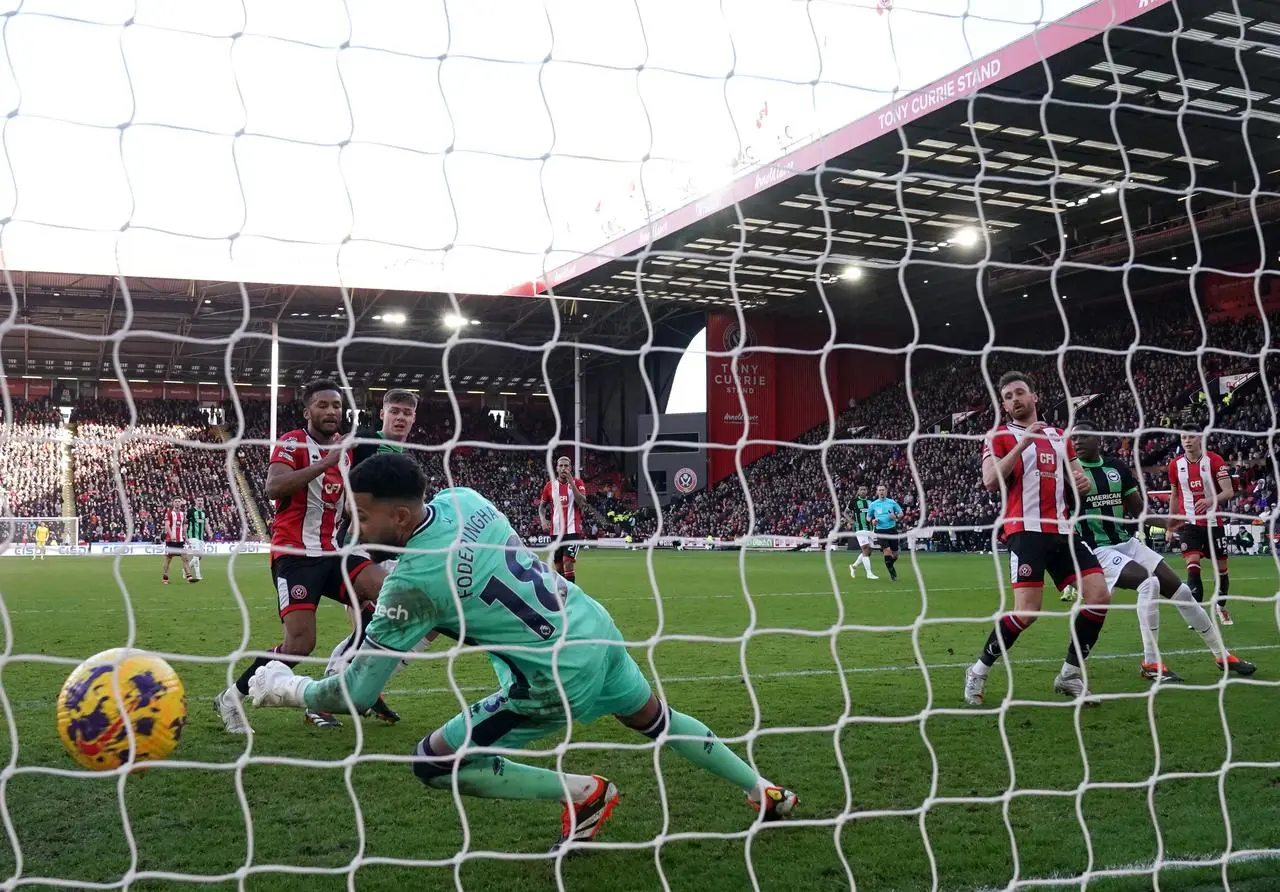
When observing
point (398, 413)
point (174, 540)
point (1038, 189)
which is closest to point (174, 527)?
point (174, 540)

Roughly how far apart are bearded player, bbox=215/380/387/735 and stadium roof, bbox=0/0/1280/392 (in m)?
2.15

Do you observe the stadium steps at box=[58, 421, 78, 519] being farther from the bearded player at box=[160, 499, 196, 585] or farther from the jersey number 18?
the jersey number 18

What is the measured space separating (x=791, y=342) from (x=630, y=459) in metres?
10.9

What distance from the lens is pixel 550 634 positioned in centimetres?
320

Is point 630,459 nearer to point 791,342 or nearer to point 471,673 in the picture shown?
point 791,342

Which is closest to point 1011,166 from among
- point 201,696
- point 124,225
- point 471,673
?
point 471,673

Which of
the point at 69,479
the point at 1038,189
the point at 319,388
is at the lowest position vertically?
the point at 319,388

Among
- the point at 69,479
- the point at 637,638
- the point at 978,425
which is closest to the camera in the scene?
the point at 637,638

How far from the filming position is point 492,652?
3.15 metres

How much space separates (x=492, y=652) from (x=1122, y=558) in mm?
4738

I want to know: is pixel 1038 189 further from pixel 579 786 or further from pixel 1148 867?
pixel 579 786

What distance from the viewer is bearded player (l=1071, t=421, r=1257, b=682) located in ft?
20.5

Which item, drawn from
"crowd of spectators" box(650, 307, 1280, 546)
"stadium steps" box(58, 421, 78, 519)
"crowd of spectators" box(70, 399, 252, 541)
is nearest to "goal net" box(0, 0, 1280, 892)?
"crowd of spectators" box(650, 307, 1280, 546)

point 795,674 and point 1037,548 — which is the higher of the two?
point 1037,548
